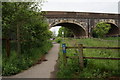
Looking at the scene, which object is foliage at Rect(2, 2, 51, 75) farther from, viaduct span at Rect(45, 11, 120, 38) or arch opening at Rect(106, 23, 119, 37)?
arch opening at Rect(106, 23, 119, 37)

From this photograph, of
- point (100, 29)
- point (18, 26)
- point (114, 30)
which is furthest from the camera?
point (114, 30)

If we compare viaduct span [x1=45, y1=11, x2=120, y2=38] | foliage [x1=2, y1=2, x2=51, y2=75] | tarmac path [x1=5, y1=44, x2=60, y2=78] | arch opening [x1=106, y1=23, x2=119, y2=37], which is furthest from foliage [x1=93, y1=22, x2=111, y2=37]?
tarmac path [x1=5, y1=44, x2=60, y2=78]

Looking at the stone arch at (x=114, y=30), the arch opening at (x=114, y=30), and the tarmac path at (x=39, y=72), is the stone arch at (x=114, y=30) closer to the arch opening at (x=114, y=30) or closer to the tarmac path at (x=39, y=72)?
the arch opening at (x=114, y=30)

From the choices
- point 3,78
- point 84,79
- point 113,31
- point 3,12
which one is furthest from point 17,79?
point 113,31

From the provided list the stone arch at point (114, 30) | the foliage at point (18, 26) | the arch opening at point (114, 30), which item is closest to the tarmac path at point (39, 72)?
the foliage at point (18, 26)

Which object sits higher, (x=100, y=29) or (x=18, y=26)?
(x=100, y=29)

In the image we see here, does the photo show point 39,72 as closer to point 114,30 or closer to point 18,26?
point 18,26

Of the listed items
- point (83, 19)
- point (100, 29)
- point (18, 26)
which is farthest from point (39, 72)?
point (100, 29)

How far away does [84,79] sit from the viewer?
562 cm

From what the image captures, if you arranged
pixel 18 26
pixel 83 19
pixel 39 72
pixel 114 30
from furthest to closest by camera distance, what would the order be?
pixel 114 30
pixel 83 19
pixel 18 26
pixel 39 72

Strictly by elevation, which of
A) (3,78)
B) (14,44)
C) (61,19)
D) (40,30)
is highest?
(61,19)

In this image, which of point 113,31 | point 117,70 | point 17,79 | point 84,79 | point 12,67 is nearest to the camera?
point 84,79

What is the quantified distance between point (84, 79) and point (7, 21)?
608 centimetres

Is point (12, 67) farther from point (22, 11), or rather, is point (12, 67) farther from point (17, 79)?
point (22, 11)
